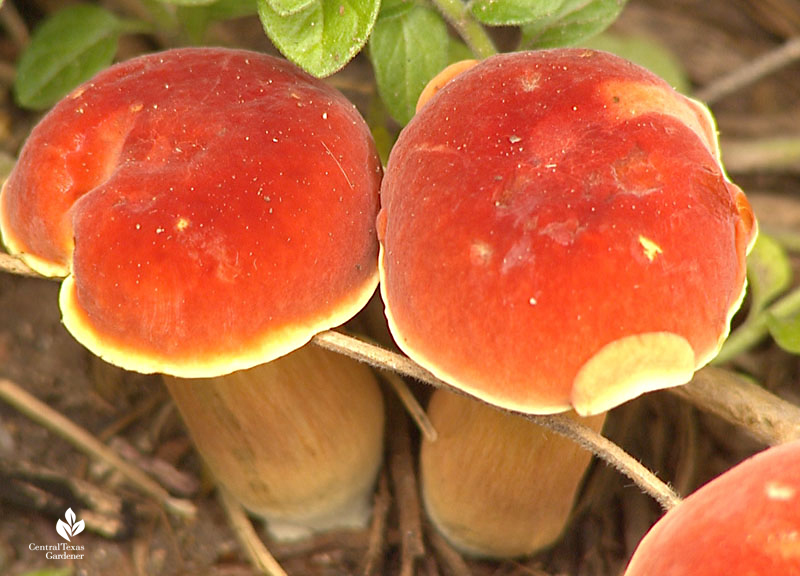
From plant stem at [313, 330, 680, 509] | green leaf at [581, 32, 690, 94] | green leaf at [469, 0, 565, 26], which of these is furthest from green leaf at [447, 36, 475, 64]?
plant stem at [313, 330, 680, 509]

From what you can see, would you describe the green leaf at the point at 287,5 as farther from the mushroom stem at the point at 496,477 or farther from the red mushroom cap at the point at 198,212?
the mushroom stem at the point at 496,477

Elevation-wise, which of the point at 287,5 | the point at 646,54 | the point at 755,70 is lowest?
the point at 755,70

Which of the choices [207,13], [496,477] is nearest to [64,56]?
[207,13]

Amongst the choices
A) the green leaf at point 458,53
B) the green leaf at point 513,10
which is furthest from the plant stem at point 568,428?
the green leaf at point 458,53

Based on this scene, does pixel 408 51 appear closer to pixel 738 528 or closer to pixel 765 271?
pixel 765 271

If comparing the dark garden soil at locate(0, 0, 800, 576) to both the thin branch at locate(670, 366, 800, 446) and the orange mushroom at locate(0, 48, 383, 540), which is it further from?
the orange mushroom at locate(0, 48, 383, 540)
